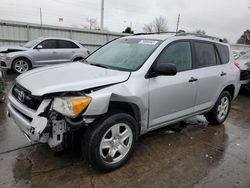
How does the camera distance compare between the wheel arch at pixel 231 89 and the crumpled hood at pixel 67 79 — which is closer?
the crumpled hood at pixel 67 79

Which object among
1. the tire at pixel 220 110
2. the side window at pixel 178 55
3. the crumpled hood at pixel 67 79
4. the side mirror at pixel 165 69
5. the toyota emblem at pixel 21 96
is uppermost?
the side window at pixel 178 55

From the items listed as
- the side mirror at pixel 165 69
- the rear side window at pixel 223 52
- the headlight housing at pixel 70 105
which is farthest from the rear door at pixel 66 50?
the headlight housing at pixel 70 105

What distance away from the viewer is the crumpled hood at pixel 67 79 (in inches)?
105

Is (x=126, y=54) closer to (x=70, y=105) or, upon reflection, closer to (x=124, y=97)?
(x=124, y=97)

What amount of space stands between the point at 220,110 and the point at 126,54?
250 centimetres

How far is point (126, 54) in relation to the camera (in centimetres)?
373

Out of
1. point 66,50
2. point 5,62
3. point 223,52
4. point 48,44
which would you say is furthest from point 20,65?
point 223,52

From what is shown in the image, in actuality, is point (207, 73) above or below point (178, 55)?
below

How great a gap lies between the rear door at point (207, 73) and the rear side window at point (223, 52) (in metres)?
0.12

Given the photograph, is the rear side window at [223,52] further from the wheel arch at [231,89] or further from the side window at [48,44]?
the side window at [48,44]

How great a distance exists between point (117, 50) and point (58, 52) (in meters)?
7.31

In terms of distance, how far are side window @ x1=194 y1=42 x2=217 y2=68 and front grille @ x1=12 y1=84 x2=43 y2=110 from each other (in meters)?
2.68

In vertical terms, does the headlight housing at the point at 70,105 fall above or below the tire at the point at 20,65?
above

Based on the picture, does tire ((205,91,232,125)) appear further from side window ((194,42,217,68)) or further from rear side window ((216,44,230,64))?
side window ((194,42,217,68))
